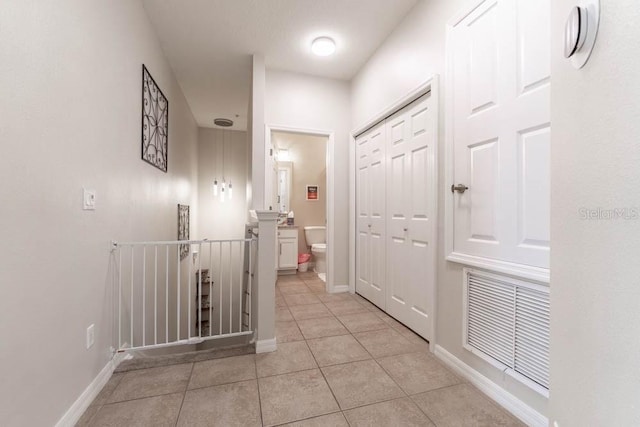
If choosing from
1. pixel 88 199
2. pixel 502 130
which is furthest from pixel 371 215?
pixel 88 199

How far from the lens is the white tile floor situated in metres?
1.35

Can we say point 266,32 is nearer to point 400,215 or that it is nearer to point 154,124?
point 154,124

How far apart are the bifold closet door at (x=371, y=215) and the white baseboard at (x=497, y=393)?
1037mm

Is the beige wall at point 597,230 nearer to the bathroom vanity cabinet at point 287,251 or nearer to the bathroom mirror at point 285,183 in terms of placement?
the bathroom vanity cabinet at point 287,251

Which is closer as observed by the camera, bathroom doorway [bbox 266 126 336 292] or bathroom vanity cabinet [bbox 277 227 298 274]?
bathroom vanity cabinet [bbox 277 227 298 274]

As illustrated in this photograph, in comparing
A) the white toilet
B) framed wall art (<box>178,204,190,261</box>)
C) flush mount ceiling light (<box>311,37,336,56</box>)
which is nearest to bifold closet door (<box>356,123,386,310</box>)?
flush mount ceiling light (<box>311,37,336,56</box>)

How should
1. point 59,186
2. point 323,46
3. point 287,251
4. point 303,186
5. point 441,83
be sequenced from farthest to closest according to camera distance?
point 303,186
point 287,251
point 323,46
point 441,83
point 59,186

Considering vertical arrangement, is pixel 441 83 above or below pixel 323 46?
below

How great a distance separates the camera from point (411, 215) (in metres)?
2.37

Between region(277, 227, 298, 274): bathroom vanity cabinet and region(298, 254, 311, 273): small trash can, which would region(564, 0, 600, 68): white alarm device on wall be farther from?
region(298, 254, 311, 273): small trash can

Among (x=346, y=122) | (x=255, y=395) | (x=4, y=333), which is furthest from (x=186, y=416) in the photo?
(x=346, y=122)

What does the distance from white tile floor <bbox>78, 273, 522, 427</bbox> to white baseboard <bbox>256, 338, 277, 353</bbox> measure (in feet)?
0.17

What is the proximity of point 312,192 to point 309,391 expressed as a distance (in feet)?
13.4

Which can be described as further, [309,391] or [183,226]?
[183,226]
